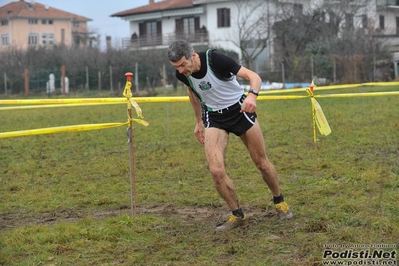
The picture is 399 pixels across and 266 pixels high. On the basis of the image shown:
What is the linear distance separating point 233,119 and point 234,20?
44.7 m

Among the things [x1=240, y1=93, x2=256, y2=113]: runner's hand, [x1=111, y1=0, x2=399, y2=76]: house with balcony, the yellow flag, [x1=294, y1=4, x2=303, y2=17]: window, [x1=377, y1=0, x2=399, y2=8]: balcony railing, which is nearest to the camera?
[x1=240, y1=93, x2=256, y2=113]: runner's hand

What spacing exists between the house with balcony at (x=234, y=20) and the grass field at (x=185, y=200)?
79.2ft

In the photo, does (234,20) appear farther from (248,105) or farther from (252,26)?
(248,105)

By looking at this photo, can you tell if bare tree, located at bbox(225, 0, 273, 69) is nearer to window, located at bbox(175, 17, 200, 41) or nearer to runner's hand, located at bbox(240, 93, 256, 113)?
window, located at bbox(175, 17, 200, 41)

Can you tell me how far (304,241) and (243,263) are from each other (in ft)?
2.50

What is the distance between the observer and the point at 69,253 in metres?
5.73

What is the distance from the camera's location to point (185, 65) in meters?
6.24

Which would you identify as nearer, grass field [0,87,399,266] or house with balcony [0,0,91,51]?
grass field [0,87,399,266]

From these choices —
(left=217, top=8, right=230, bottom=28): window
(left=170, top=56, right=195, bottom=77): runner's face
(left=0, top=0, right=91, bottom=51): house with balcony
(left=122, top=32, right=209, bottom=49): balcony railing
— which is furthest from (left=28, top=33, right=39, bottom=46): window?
(left=170, top=56, right=195, bottom=77): runner's face

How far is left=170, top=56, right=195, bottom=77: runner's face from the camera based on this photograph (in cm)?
622

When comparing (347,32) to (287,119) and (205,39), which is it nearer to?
(205,39)

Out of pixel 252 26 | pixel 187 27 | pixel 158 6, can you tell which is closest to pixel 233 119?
pixel 252 26

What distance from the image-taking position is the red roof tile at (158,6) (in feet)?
179

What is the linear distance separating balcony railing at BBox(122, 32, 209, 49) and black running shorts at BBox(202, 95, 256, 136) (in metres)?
45.6
